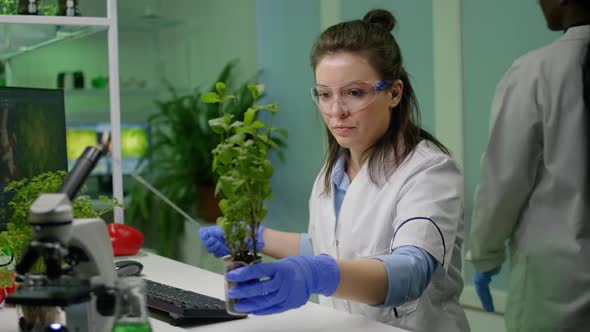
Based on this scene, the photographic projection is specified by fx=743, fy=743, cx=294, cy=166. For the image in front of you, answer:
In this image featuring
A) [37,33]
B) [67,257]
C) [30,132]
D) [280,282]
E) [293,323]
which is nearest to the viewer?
[67,257]

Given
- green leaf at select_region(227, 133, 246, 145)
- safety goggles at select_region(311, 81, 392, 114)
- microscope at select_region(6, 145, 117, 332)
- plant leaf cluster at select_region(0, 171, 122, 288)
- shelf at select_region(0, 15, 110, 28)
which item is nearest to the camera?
microscope at select_region(6, 145, 117, 332)

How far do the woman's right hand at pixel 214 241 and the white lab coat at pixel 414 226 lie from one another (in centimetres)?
23

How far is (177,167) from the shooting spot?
3.88m

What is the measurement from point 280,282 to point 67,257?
0.33 meters

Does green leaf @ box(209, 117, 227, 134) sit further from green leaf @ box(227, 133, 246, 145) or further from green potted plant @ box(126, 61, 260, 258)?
green potted plant @ box(126, 61, 260, 258)

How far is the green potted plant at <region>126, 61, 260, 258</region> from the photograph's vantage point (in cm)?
384

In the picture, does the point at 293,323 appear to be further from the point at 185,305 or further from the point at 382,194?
the point at 382,194

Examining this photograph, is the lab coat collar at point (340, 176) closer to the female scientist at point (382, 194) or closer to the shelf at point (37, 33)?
the female scientist at point (382, 194)

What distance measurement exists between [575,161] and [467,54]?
3.94ft

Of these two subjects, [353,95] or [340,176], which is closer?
[353,95]

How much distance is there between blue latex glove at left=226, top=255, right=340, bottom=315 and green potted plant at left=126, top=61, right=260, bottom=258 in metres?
2.64

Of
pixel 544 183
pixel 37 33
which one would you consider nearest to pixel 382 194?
pixel 544 183

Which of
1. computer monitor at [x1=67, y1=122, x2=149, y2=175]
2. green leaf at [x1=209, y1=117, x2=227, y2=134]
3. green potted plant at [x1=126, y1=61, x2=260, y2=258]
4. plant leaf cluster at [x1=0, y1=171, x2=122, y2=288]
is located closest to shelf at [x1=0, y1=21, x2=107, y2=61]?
plant leaf cluster at [x1=0, y1=171, x2=122, y2=288]

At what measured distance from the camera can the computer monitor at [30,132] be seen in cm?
183
